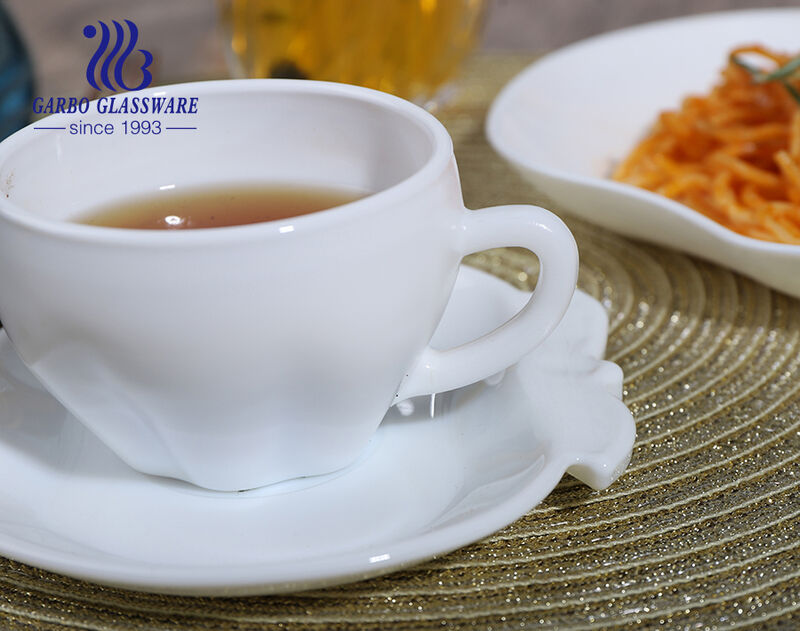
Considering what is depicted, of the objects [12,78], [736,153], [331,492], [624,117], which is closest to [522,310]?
[331,492]

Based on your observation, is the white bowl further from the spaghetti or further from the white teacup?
the white teacup

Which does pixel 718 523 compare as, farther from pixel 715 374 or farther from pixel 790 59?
pixel 790 59

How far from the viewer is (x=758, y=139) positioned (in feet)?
3.20

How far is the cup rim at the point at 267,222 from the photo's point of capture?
1.51ft

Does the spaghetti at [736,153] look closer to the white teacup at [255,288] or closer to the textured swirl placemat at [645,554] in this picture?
the textured swirl placemat at [645,554]

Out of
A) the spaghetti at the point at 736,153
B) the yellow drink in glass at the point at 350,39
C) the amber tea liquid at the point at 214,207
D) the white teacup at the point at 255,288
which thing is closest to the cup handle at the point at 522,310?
the white teacup at the point at 255,288

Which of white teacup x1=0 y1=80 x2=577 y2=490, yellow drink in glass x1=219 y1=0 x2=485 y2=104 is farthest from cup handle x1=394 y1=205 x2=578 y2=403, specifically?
yellow drink in glass x1=219 y1=0 x2=485 y2=104

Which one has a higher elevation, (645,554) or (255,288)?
(255,288)

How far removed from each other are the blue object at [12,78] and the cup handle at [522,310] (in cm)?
73

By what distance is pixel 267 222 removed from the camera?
21.5 inches

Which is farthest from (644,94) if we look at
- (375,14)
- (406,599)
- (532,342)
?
(406,599)

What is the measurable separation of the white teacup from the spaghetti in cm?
41

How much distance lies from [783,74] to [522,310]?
514 millimetres

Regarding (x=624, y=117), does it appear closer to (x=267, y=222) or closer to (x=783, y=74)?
(x=783, y=74)
